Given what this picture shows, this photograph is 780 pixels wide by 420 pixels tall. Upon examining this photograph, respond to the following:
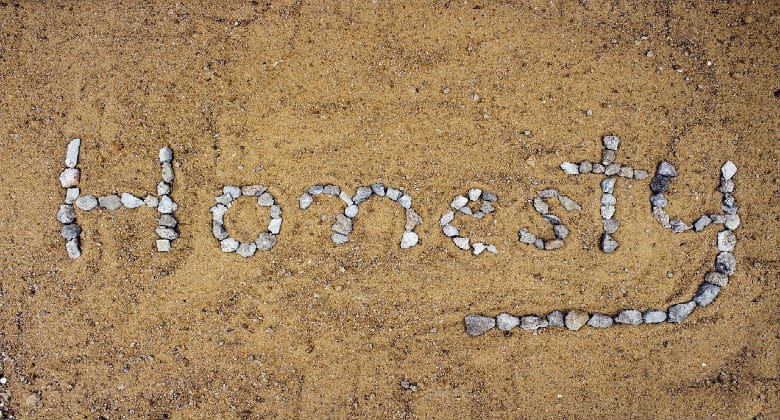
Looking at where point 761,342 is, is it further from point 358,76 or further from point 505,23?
point 358,76

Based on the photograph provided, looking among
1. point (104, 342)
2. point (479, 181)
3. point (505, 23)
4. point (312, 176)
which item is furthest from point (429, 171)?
point (104, 342)

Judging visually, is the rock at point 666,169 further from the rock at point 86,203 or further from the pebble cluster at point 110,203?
the rock at point 86,203

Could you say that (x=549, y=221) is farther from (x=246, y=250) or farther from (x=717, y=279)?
(x=246, y=250)

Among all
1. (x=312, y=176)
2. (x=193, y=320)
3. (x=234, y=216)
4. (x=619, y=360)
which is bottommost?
(x=619, y=360)

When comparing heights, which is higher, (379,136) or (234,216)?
(379,136)

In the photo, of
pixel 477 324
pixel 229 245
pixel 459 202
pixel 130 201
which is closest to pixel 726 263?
pixel 477 324

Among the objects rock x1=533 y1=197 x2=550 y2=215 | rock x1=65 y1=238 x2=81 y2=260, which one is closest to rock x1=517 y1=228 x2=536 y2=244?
rock x1=533 y1=197 x2=550 y2=215

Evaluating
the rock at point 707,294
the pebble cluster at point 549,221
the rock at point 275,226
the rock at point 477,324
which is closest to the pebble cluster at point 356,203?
the rock at point 275,226
